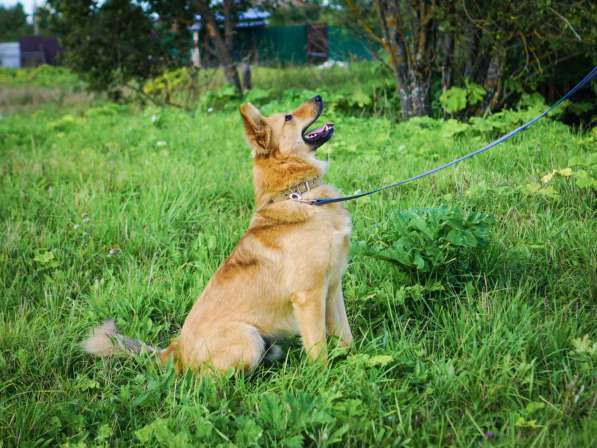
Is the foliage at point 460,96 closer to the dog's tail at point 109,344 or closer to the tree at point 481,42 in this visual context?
the tree at point 481,42

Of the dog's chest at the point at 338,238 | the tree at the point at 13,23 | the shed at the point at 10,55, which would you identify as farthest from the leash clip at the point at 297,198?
the tree at the point at 13,23

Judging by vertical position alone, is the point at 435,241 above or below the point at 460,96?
below

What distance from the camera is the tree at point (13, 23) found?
149 feet

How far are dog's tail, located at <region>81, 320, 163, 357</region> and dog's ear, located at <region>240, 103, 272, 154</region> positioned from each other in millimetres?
1283

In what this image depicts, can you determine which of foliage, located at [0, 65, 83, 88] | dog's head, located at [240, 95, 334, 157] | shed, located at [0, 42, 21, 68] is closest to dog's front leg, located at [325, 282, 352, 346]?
dog's head, located at [240, 95, 334, 157]

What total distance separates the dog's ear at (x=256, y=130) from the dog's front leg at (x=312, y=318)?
939 millimetres

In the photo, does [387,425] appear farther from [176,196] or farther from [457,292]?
[176,196]

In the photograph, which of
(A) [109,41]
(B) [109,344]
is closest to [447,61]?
(B) [109,344]

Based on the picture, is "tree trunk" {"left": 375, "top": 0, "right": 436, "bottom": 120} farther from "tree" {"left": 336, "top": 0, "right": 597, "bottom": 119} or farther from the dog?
the dog

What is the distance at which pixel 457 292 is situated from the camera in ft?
11.4

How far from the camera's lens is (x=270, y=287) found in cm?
298

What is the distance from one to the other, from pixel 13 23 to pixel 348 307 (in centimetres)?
5182

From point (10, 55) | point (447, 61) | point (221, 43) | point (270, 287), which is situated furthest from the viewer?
point (10, 55)

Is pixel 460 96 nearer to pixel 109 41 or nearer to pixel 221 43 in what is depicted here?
pixel 221 43
